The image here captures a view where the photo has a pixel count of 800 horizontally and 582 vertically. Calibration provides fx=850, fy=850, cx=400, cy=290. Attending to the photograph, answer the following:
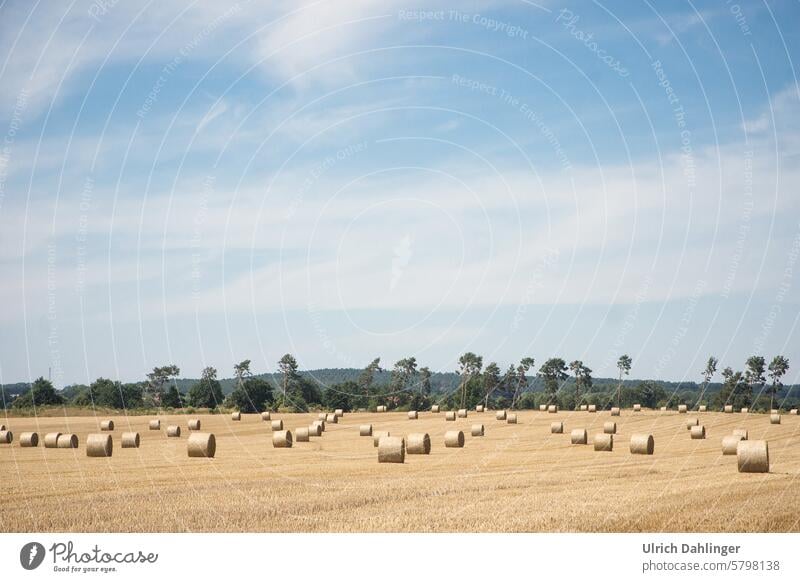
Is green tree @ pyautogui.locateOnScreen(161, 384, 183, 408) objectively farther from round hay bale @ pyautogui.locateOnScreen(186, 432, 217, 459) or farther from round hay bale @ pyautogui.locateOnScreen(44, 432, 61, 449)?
round hay bale @ pyautogui.locateOnScreen(186, 432, 217, 459)

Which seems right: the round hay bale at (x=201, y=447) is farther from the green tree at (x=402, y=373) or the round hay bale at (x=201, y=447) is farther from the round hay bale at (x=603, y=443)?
the green tree at (x=402, y=373)

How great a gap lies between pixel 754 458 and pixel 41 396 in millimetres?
79924

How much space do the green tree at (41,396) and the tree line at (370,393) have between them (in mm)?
95

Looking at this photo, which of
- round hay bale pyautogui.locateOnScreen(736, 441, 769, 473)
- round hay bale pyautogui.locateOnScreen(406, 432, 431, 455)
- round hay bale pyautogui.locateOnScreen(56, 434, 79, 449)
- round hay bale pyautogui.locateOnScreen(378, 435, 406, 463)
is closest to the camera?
round hay bale pyautogui.locateOnScreen(736, 441, 769, 473)

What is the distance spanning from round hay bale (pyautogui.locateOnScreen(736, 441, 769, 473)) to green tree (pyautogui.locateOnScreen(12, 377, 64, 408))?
69975mm

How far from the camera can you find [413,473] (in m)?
23.5

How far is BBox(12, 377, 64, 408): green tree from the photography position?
8025cm

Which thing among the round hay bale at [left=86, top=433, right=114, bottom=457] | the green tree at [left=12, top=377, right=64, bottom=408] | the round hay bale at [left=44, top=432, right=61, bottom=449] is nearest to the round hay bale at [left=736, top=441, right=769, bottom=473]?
the round hay bale at [left=86, top=433, right=114, bottom=457]

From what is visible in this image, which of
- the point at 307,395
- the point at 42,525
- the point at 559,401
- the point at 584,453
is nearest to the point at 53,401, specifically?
the point at 307,395

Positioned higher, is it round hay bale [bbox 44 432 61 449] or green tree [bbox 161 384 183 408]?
round hay bale [bbox 44 432 61 449]

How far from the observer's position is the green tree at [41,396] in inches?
3159

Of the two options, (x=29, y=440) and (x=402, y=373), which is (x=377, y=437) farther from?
(x=402, y=373)
